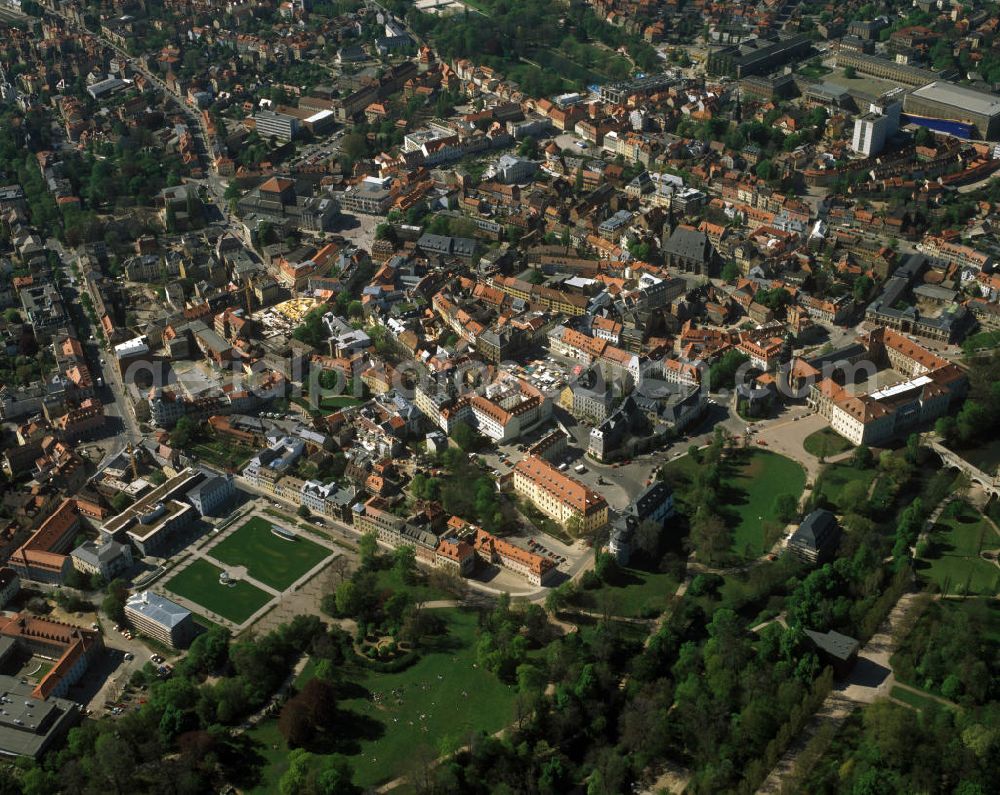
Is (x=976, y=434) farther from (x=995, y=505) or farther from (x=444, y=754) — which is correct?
(x=444, y=754)

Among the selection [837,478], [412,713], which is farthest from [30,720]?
[837,478]

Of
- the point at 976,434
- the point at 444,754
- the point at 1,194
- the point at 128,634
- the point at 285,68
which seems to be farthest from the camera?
the point at 285,68

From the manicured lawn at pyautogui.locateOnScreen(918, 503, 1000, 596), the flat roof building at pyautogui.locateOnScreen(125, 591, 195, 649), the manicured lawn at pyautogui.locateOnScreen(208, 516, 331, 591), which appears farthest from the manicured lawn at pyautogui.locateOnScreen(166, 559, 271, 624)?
the manicured lawn at pyautogui.locateOnScreen(918, 503, 1000, 596)

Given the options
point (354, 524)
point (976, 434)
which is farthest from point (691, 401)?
point (354, 524)

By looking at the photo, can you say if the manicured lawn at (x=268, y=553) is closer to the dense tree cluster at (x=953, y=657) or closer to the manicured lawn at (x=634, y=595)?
the manicured lawn at (x=634, y=595)

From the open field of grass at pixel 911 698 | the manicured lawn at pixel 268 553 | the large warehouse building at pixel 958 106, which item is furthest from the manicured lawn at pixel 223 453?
the large warehouse building at pixel 958 106

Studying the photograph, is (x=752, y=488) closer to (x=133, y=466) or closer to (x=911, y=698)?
(x=911, y=698)
